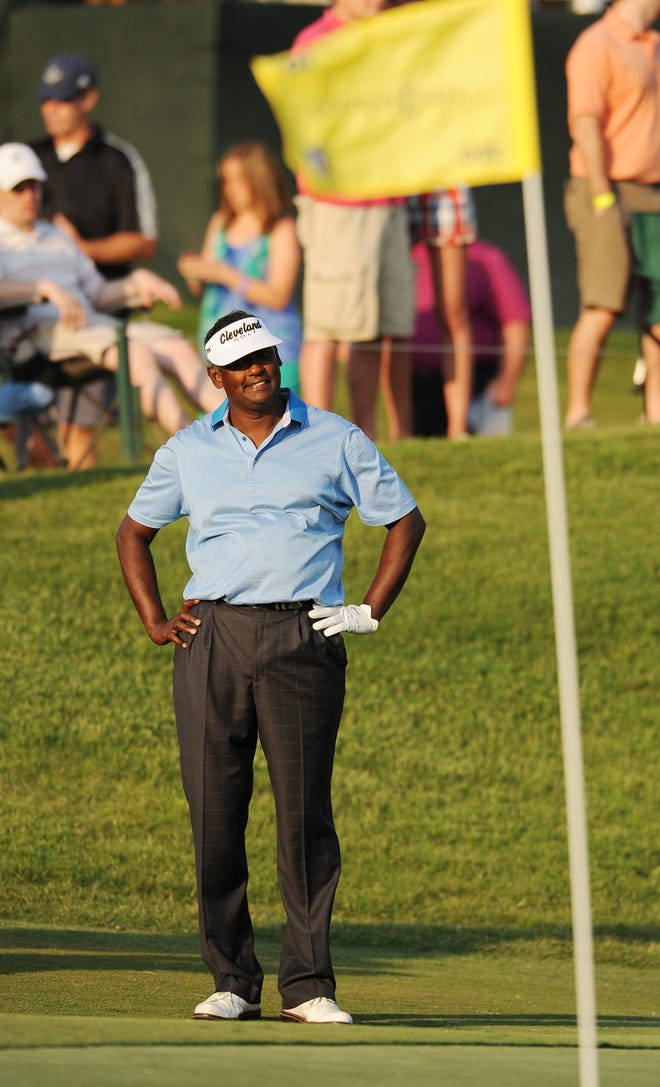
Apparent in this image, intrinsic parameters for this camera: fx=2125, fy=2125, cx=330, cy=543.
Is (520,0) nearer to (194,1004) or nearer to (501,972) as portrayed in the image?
(194,1004)

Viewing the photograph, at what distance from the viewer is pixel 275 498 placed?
5543 millimetres

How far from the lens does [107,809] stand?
9992 mm

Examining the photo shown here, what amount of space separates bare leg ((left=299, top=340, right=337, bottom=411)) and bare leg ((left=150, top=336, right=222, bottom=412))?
1.80 ft

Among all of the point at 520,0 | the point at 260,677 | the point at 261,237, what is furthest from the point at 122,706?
the point at 520,0

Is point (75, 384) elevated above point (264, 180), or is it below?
below

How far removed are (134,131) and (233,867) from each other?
1516cm

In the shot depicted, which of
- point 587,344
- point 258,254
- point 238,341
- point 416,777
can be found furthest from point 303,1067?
point 587,344

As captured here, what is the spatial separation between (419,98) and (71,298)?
288 inches

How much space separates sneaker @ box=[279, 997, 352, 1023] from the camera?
18.1 feet

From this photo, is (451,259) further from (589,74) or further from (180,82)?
(180,82)

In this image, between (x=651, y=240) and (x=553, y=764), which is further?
(x=651, y=240)

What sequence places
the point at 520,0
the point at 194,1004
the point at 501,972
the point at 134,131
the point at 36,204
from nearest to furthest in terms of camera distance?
the point at 520,0
the point at 194,1004
the point at 501,972
the point at 36,204
the point at 134,131

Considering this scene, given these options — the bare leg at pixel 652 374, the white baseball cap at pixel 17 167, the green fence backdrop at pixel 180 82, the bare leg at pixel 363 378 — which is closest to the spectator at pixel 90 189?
the white baseball cap at pixel 17 167

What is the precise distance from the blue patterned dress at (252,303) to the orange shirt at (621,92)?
6.71 ft
